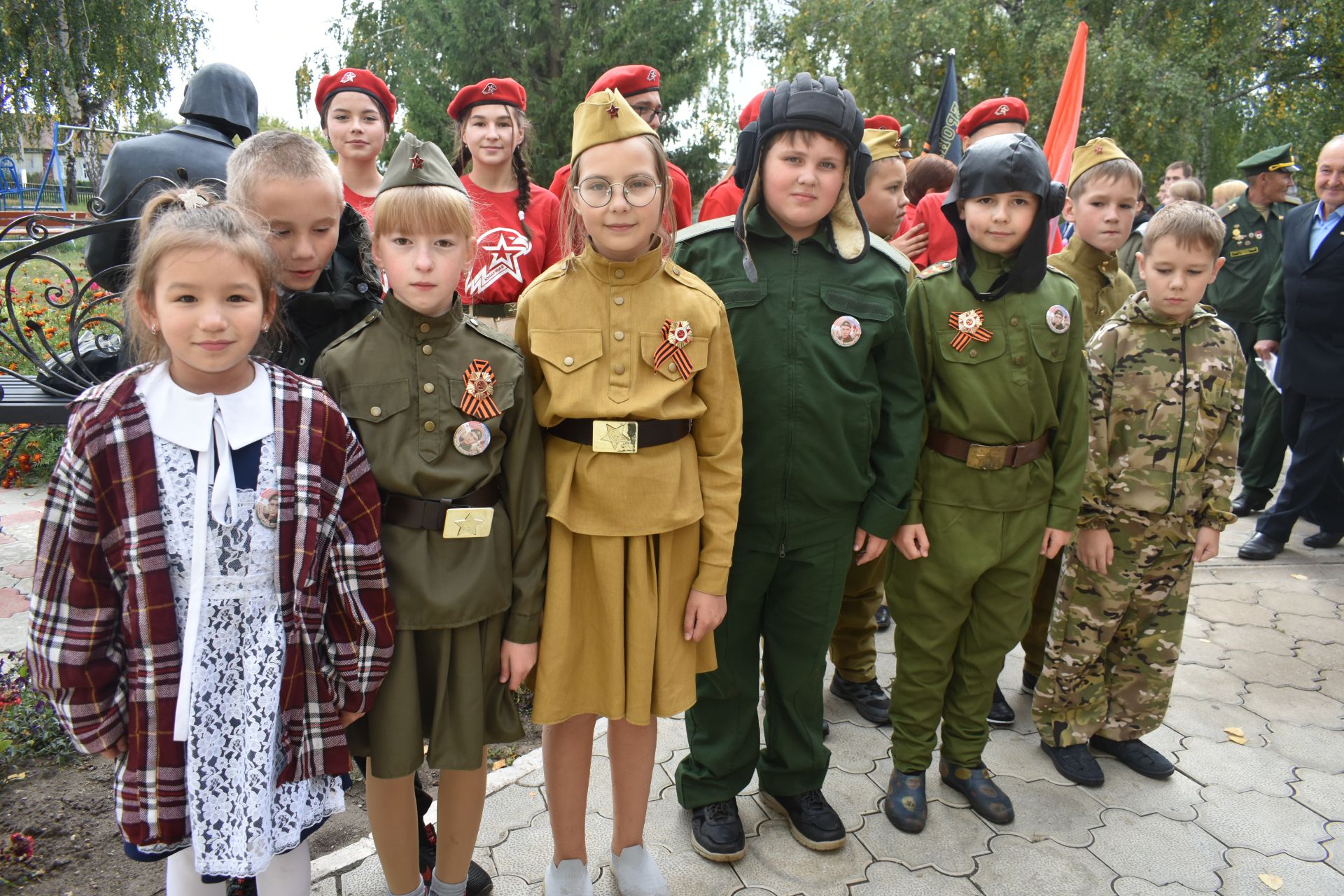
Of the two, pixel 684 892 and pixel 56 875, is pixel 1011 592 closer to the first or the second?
pixel 684 892

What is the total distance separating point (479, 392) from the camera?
1900 millimetres

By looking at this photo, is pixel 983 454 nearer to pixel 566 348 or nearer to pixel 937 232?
pixel 566 348

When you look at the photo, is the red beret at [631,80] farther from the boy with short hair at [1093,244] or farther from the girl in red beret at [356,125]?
the boy with short hair at [1093,244]

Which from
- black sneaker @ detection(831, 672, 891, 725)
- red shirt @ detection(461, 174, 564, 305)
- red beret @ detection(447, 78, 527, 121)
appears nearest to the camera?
black sneaker @ detection(831, 672, 891, 725)

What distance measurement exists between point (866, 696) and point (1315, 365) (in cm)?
381

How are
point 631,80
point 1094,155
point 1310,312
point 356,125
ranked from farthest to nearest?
point 1310,312 → point 631,80 → point 356,125 → point 1094,155

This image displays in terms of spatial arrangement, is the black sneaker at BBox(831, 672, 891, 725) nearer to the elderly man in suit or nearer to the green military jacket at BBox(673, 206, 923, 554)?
the green military jacket at BBox(673, 206, 923, 554)

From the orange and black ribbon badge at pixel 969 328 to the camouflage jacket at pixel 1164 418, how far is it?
1.98 ft

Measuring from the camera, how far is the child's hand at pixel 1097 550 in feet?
9.44

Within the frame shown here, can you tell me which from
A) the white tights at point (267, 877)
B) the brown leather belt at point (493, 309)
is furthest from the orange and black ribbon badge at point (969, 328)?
the white tights at point (267, 877)

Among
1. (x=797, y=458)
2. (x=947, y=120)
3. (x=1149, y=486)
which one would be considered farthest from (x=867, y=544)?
(x=947, y=120)

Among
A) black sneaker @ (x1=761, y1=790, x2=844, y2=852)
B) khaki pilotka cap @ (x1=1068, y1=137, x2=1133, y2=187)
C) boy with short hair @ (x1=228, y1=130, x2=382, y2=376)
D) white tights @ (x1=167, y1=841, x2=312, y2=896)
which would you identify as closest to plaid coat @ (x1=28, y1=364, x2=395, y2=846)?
white tights @ (x1=167, y1=841, x2=312, y2=896)

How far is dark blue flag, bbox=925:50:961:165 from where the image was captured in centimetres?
604

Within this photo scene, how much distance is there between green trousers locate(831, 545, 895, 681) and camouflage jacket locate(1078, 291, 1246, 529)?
2.74 feet
